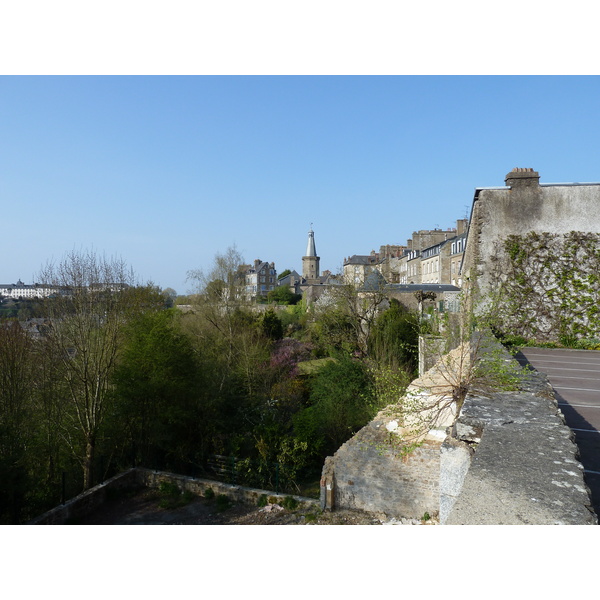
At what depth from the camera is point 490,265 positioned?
12703 mm

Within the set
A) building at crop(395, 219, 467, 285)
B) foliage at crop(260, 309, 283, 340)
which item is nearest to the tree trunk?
foliage at crop(260, 309, 283, 340)

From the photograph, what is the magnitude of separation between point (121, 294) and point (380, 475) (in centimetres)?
1209

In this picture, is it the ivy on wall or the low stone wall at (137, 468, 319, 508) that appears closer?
the low stone wall at (137, 468, 319, 508)

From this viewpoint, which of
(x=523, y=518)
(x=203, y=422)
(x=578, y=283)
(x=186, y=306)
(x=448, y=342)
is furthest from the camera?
(x=186, y=306)

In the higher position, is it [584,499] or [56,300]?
[56,300]

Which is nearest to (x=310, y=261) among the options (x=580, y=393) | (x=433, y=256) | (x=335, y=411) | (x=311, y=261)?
(x=311, y=261)

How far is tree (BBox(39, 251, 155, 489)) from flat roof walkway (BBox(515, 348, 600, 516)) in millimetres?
11614

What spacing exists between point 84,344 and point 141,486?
4567 millimetres

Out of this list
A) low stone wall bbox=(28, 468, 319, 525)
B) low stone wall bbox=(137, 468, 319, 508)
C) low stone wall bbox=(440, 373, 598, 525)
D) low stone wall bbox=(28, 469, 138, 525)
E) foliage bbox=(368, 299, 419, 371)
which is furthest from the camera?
foliage bbox=(368, 299, 419, 371)

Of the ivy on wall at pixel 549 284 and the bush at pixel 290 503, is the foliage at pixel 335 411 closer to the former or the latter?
the bush at pixel 290 503

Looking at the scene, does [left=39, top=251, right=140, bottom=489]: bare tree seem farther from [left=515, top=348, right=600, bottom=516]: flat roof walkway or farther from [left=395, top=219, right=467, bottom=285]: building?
[left=395, top=219, right=467, bottom=285]: building

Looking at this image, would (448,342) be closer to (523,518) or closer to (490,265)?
(523,518)

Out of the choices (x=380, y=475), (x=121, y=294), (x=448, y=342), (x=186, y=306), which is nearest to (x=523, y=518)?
(x=448, y=342)

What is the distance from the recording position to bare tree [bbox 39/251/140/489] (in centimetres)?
1309
